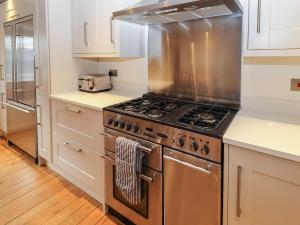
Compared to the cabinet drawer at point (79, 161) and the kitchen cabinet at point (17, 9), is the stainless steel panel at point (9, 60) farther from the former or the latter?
the cabinet drawer at point (79, 161)

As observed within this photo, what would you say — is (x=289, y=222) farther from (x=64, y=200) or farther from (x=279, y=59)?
(x=64, y=200)

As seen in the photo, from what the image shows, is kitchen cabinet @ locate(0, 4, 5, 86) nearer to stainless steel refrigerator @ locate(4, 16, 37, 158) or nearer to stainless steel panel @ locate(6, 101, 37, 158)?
stainless steel refrigerator @ locate(4, 16, 37, 158)

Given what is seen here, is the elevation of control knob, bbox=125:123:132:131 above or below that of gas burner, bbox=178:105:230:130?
below

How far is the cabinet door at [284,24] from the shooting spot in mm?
1279

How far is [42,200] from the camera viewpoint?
223 cm

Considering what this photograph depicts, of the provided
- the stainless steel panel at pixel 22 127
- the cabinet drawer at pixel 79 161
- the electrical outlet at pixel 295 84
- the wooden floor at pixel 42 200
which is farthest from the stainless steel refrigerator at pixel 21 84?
the electrical outlet at pixel 295 84

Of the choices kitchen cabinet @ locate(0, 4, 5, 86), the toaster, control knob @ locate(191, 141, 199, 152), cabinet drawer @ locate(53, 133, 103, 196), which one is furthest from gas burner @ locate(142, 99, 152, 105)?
kitchen cabinet @ locate(0, 4, 5, 86)

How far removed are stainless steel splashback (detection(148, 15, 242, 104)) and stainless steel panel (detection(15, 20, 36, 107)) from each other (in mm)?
1405

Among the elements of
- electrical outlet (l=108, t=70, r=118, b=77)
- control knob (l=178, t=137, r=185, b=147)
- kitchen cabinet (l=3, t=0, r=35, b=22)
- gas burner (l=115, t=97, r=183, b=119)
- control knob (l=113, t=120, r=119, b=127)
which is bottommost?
control knob (l=178, t=137, r=185, b=147)

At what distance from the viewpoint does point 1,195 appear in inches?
91.0

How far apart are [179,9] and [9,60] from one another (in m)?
2.64

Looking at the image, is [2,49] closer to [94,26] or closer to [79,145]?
[94,26]

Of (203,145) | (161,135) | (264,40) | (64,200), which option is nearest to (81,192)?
(64,200)

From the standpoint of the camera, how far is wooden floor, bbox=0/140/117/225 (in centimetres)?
198
